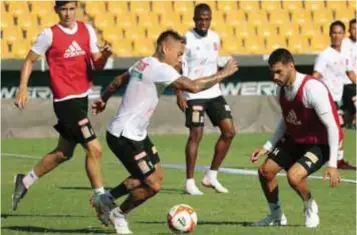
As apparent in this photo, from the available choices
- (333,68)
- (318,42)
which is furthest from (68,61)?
(318,42)

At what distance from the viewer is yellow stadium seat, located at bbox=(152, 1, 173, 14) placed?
2929 cm

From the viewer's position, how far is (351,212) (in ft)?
41.9

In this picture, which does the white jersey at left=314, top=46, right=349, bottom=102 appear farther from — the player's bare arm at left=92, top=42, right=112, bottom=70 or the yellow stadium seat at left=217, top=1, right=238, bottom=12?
the yellow stadium seat at left=217, top=1, right=238, bottom=12

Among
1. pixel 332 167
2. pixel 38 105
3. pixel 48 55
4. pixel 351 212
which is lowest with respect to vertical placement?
pixel 38 105

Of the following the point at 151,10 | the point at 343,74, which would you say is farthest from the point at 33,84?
the point at 343,74

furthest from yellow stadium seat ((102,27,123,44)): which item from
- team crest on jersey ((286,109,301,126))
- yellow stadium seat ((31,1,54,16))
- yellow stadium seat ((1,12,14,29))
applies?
team crest on jersey ((286,109,301,126))

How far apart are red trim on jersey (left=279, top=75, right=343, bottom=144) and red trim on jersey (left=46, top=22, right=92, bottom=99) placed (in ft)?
8.02

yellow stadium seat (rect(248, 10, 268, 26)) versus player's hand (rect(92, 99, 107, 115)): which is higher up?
player's hand (rect(92, 99, 107, 115))

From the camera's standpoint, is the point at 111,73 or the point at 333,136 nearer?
the point at 333,136

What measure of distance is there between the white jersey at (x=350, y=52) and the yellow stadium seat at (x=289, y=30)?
30.6 feet

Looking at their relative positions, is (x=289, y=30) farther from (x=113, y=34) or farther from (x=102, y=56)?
(x=102, y=56)

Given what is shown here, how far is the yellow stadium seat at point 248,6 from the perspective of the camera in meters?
29.8

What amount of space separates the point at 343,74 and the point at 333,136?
8355mm

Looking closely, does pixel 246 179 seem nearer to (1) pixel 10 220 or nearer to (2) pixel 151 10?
(1) pixel 10 220
